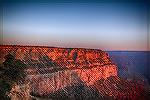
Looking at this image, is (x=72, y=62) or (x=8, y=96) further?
(x=72, y=62)

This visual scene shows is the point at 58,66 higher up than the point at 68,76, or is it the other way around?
the point at 58,66

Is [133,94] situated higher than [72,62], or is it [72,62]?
[72,62]

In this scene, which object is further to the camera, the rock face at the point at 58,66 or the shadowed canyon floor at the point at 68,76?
the rock face at the point at 58,66

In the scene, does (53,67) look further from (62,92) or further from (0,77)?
(0,77)

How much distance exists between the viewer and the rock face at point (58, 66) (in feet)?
25.7

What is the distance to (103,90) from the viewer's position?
30.3 ft

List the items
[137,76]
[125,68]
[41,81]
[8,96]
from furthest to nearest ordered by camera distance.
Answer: [125,68], [137,76], [41,81], [8,96]

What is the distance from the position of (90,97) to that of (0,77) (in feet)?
10.3

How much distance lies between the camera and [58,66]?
32.4 feet

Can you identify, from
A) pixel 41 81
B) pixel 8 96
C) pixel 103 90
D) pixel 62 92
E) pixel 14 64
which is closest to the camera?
pixel 8 96

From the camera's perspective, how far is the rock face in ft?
25.7

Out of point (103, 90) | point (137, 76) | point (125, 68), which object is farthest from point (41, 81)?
point (125, 68)

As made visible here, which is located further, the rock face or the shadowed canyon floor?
the rock face

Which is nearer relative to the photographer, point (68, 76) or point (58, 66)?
point (68, 76)
